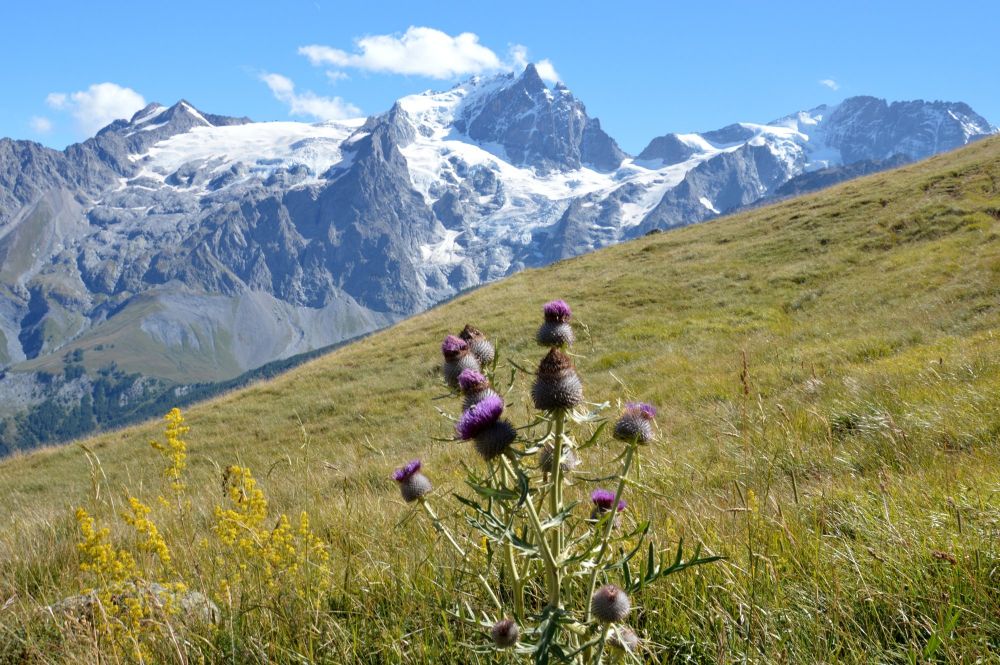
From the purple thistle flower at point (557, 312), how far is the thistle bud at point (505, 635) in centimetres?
144

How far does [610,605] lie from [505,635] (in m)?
0.37

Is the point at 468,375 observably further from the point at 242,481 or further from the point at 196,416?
the point at 196,416

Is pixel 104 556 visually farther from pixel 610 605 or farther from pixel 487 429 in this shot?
pixel 610 605

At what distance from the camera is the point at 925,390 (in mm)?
7312

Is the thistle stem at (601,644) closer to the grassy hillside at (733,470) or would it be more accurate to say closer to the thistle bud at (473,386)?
the grassy hillside at (733,470)

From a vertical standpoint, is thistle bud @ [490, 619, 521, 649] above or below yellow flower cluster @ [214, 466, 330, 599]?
→ above

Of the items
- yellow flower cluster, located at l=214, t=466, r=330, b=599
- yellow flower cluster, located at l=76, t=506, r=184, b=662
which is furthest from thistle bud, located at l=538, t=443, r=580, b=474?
yellow flower cluster, located at l=76, t=506, r=184, b=662

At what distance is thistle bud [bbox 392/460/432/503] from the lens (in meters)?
3.09

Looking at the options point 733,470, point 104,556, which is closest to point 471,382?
point 104,556

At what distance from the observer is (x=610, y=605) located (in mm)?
2154

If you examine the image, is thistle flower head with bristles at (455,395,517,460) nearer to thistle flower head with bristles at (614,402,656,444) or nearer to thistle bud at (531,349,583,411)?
thistle bud at (531,349,583,411)

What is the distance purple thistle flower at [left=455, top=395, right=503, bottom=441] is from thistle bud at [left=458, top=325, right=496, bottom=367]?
1088 mm

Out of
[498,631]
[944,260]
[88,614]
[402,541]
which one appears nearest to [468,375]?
[498,631]

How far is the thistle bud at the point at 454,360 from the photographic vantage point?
314cm
